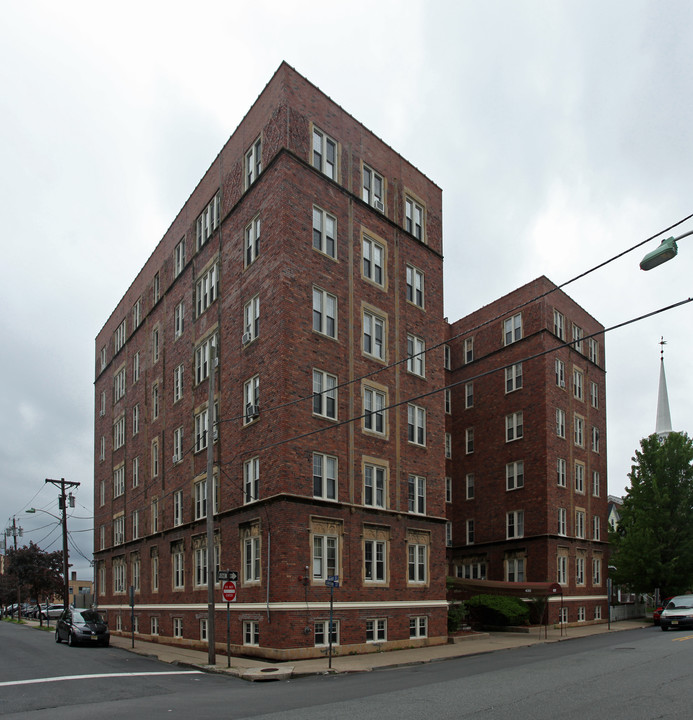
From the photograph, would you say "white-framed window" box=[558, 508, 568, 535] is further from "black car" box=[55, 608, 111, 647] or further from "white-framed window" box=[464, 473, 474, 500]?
"black car" box=[55, 608, 111, 647]

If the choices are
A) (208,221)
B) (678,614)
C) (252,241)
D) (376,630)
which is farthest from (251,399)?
(678,614)

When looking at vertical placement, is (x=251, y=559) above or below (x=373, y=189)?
below

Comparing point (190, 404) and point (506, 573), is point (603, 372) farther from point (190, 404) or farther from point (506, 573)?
point (190, 404)

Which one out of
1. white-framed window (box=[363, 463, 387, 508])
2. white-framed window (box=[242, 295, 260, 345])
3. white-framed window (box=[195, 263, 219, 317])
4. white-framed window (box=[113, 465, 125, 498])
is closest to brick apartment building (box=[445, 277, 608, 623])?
white-framed window (box=[363, 463, 387, 508])

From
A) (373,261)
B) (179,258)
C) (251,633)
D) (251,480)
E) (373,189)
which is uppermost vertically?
(373,189)

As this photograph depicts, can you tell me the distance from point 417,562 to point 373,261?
12312 millimetres

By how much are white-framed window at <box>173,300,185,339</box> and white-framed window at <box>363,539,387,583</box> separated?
15.3m

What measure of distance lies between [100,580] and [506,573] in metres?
26.9

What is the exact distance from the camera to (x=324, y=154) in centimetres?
2841

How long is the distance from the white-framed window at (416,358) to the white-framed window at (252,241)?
7486mm

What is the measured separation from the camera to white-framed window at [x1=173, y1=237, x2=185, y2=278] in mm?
37344

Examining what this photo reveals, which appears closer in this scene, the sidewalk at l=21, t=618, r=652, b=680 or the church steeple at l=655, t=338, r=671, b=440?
the sidewalk at l=21, t=618, r=652, b=680

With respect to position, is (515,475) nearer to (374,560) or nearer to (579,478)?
(579,478)

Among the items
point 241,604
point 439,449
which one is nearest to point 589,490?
point 439,449
